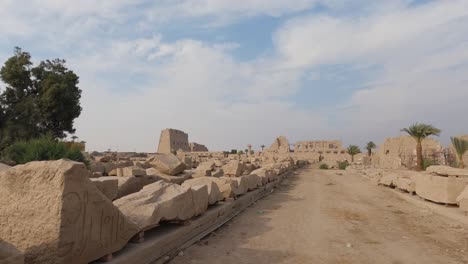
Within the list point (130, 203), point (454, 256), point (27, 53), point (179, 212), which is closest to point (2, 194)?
point (130, 203)

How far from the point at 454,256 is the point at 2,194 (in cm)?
580

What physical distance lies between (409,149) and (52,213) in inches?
1529

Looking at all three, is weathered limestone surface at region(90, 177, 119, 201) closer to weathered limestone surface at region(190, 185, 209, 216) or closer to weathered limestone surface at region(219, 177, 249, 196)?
weathered limestone surface at region(190, 185, 209, 216)

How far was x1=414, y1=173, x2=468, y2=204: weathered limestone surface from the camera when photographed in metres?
10.0

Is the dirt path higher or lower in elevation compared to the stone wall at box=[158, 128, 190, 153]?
lower

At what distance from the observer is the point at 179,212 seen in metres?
5.45

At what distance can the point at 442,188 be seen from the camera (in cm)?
1042

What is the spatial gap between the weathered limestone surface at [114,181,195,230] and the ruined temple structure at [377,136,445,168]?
2826 cm

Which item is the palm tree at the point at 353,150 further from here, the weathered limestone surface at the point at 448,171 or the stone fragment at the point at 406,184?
the weathered limestone surface at the point at 448,171

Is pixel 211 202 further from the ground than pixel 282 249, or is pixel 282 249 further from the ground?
pixel 211 202

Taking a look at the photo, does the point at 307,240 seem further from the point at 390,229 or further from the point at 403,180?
the point at 403,180

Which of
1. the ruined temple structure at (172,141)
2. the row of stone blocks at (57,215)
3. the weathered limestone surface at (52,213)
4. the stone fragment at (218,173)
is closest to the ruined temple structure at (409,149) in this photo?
the stone fragment at (218,173)

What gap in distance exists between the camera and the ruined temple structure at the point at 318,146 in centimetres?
6344

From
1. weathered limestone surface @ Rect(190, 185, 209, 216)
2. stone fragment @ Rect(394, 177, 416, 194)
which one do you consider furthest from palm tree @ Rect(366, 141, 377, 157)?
weathered limestone surface @ Rect(190, 185, 209, 216)
